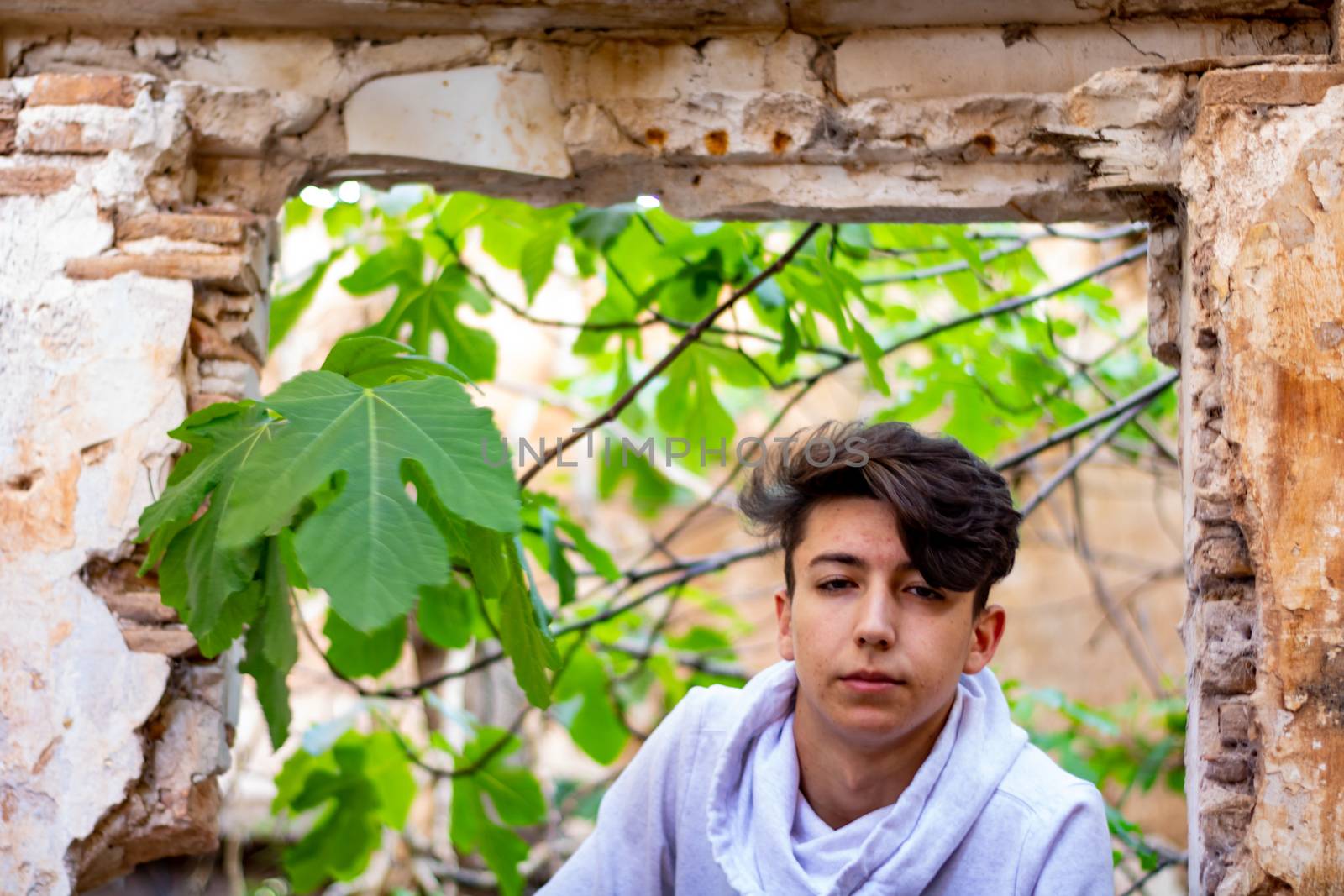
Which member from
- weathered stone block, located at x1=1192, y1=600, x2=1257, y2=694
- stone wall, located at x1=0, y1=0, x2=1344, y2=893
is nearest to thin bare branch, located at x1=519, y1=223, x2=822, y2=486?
stone wall, located at x1=0, y1=0, x2=1344, y2=893

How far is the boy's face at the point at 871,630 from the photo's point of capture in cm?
173

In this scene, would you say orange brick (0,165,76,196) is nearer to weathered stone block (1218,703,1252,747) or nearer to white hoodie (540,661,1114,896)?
white hoodie (540,661,1114,896)

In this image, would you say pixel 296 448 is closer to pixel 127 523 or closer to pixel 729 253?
pixel 127 523

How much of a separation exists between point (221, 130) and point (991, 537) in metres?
1.51

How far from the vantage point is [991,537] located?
1830mm

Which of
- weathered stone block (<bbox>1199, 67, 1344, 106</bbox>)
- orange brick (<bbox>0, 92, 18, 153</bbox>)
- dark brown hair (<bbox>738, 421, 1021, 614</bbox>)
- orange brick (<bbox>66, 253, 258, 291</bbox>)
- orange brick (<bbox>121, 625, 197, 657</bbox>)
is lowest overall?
orange brick (<bbox>121, 625, 197, 657</bbox>)

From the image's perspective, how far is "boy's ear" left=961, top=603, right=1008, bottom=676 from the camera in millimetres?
1906

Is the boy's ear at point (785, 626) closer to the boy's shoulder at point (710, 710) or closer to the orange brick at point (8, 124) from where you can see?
the boy's shoulder at point (710, 710)

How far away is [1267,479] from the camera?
1676mm

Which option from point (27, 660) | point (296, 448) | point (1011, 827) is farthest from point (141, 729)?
point (1011, 827)

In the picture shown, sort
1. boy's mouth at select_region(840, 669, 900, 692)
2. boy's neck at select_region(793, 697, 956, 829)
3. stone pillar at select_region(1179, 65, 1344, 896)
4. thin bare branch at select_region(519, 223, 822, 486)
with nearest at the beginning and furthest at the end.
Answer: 1. stone pillar at select_region(1179, 65, 1344, 896)
2. boy's mouth at select_region(840, 669, 900, 692)
3. boy's neck at select_region(793, 697, 956, 829)
4. thin bare branch at select_region(519, 223, 822, 486)

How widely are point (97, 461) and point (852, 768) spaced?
135 cm

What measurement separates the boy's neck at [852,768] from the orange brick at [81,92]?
5.18 feet

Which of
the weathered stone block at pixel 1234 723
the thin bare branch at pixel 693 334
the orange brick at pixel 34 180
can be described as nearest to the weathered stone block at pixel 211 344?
the orange brick at pixel 34 180
